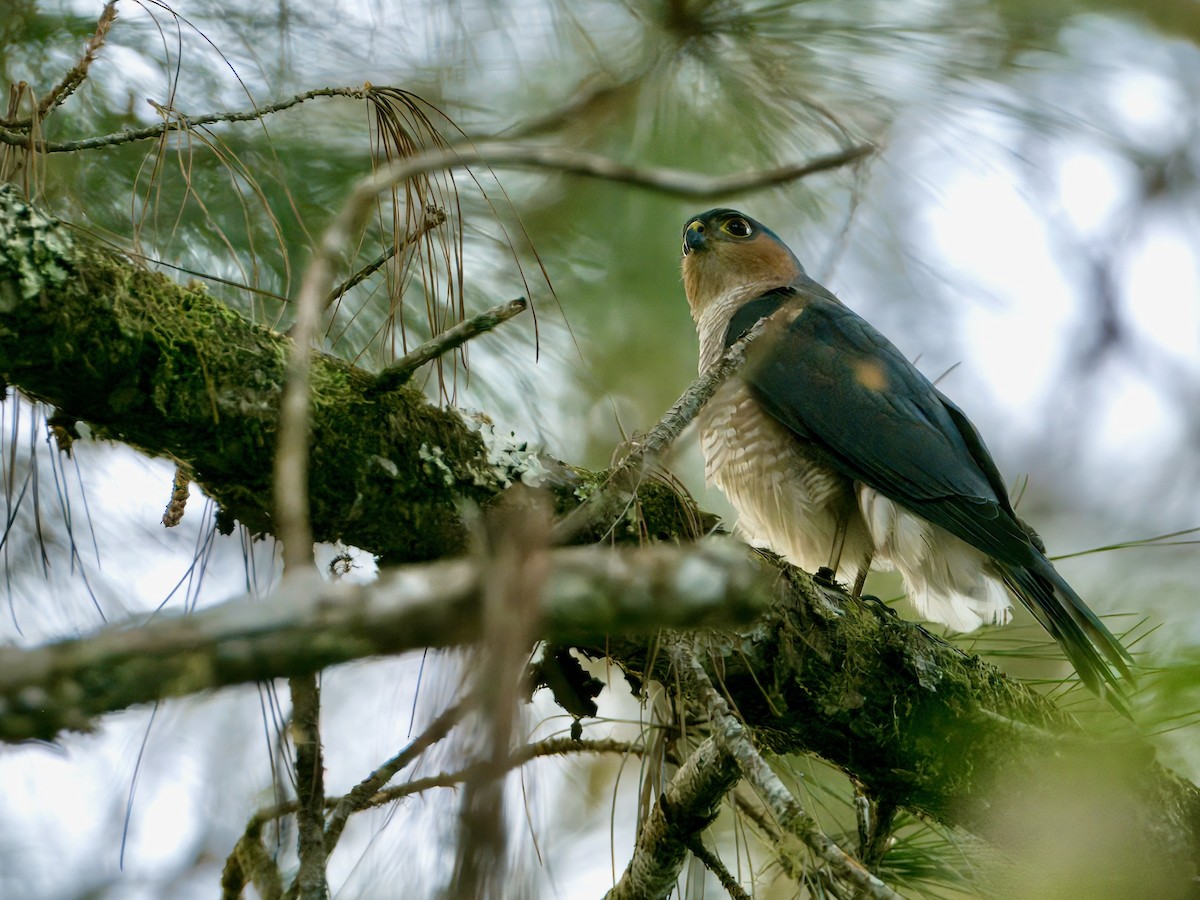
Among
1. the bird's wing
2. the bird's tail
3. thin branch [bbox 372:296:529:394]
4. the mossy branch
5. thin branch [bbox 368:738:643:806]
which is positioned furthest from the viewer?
the bird's wing

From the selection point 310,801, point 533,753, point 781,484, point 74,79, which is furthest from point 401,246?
point 781,484

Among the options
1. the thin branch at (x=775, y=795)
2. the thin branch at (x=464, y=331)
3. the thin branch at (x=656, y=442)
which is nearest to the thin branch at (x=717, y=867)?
the thin branch at (x=775, y=795)

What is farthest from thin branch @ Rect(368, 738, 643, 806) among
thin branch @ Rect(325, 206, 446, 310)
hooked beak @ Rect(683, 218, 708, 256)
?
Result: hooked beak @ Rect(683, 218, 708, 256)

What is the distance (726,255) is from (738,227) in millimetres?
129

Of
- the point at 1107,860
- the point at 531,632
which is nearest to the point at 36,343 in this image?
the point at 531,632

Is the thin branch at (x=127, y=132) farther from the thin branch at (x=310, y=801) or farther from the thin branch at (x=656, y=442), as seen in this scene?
the thin branch at (x=310, y=801)

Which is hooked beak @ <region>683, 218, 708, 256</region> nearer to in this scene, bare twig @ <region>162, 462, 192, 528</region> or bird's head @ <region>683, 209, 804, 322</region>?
bird's head @ <region>683, 209, 804, 322</region>

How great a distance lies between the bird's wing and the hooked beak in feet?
2.00

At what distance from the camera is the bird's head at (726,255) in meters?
4.26

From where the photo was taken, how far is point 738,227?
4.29 metres

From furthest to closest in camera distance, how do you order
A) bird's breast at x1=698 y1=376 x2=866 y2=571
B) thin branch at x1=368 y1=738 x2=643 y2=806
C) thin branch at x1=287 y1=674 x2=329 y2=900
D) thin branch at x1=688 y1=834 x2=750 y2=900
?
bird's breast at x1=698 y1=376 x2=866 y2=571 < thin branch at x1=688 y1=834 x2=750 y2=900 < thin branch at x1=368 y1=738 x2=643 y2=806 < thin branch at x1=287 y1=674 x2=329 y2=900

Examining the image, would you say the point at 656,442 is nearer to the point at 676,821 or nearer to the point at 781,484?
the point at 676,821

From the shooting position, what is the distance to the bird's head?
4262mm

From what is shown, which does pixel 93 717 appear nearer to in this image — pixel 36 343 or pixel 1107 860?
pixel 36 343
